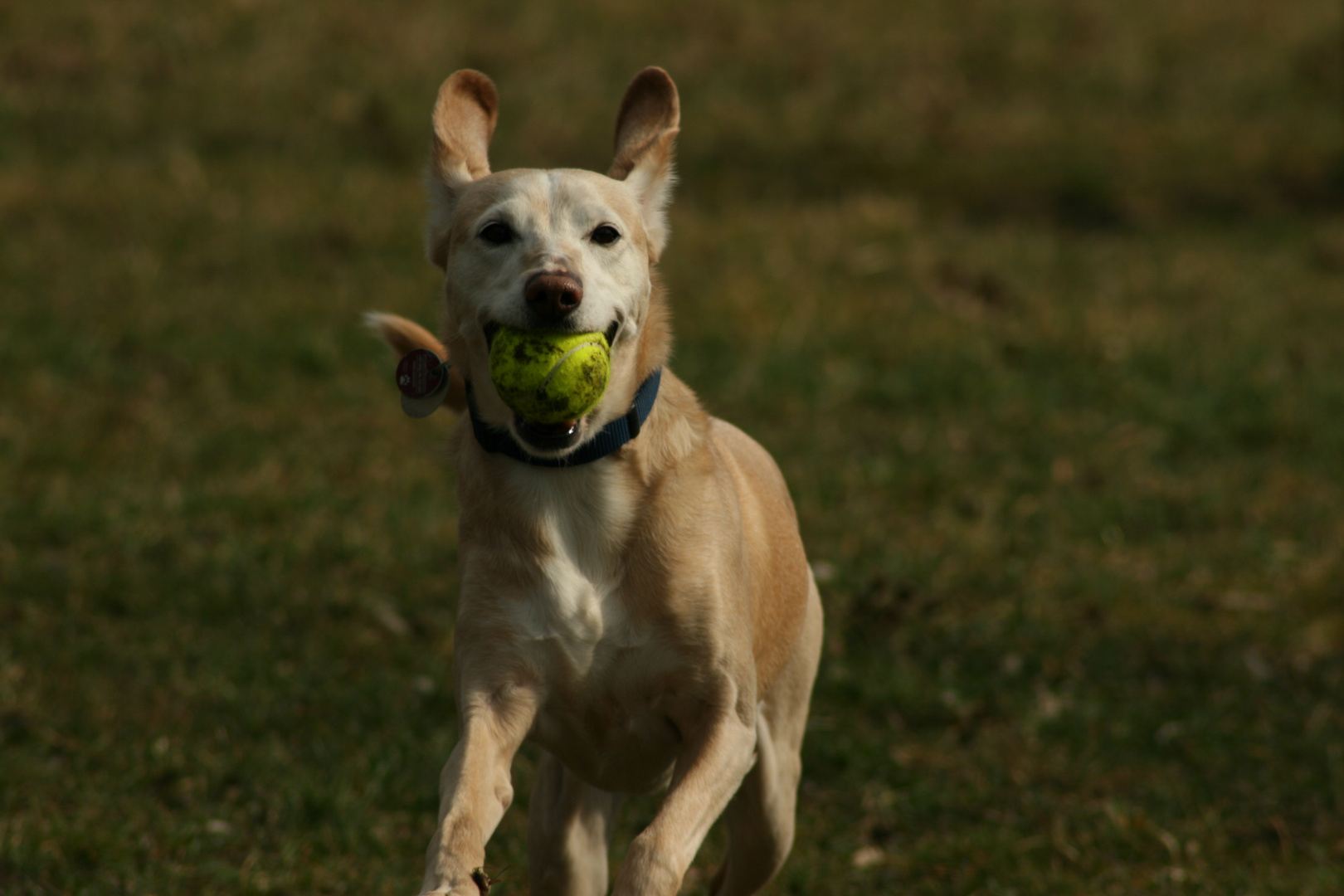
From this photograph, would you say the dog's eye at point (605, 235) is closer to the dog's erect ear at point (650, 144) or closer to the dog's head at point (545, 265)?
the dog's head at point (545, 265)

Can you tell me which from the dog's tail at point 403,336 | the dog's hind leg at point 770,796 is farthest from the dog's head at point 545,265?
the dog's hind leg at point 770,796

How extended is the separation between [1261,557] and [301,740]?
4.10m

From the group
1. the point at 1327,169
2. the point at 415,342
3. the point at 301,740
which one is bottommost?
the point at 1327,169

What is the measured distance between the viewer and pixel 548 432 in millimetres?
3348

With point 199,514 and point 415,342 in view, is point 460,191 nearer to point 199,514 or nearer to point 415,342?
point 415,342

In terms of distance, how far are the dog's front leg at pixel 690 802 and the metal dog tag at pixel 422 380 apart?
37.7 inches

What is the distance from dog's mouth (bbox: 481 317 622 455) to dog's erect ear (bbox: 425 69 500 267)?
0.57m

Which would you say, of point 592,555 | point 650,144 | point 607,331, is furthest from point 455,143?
point 592,555

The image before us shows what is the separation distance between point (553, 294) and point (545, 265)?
11 cm

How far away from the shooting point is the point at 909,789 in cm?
499

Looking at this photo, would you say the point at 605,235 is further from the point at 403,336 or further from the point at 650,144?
the point at 403,336

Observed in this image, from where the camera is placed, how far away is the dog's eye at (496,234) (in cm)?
347

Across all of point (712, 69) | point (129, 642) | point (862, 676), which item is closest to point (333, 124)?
point (712, 69)

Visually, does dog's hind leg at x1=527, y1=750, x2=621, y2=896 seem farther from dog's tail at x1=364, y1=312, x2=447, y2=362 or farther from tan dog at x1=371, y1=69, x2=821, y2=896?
dog's tail at x1=364, y1=312, x2=447, y2=362
